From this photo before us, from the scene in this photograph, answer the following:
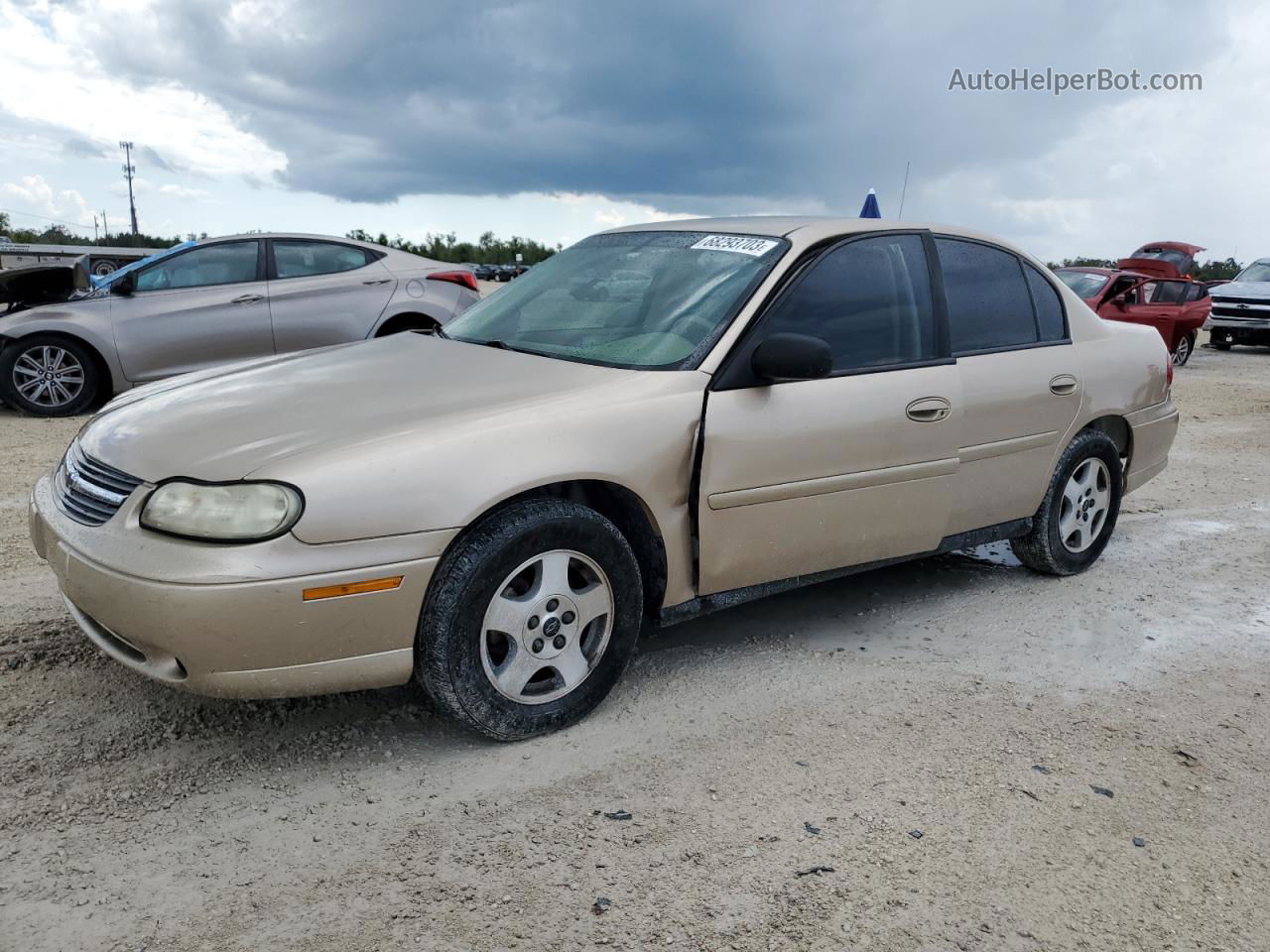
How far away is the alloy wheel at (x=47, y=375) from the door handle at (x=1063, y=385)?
7.63 meters

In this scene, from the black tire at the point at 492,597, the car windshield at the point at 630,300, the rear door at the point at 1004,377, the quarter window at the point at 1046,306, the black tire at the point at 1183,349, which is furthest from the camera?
the black tire at the point at 1183,349

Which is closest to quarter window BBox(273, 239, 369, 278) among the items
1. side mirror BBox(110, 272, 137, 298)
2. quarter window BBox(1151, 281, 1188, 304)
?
side mirror BBox(110, 272, 137, 298)

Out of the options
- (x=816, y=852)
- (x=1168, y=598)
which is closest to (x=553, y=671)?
(x=816, y=852)

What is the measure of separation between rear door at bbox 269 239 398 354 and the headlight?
6127 millimetres

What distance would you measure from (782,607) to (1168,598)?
1.84 metres

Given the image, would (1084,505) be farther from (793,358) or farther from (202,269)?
(202,269)

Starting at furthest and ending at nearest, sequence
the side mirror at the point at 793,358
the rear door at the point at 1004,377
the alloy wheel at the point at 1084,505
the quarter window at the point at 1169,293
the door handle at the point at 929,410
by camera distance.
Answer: the quarter window at the point at 1169,293
the alloy wheel at the point at 1084,505
the rear door at the point at 1004,377
the door handle at the point at 929,410
the side mirror at the point at 793,358

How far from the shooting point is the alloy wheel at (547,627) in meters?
3.14

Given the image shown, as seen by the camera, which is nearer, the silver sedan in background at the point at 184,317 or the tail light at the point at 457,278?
the silver sedan in background at the point at 184,317

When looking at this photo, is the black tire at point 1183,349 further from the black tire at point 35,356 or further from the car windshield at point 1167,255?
the black tire at point 35,356

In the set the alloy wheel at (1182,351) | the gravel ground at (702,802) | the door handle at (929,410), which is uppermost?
the door handle at (929,410)

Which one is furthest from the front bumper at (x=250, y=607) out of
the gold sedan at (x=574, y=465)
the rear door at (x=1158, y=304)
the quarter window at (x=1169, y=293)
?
the quarter window at (x=1169, y=293)

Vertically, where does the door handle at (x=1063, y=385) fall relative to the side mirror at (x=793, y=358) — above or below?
below

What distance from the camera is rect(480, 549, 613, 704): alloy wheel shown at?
3.14 m
